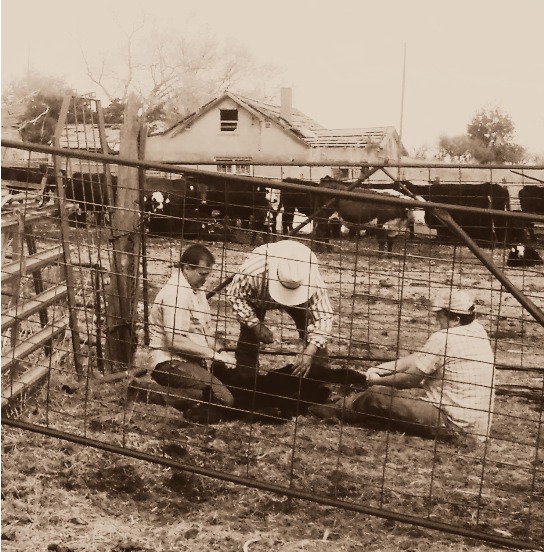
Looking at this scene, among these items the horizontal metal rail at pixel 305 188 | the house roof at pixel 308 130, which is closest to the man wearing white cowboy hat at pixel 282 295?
the horizontal metal rail at pixel 305 188

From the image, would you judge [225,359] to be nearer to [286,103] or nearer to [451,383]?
[451,383]

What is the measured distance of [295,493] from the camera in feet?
13.3

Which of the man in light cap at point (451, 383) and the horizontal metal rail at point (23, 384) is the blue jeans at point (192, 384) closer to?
the horizontal metal rail at point (23, 384)

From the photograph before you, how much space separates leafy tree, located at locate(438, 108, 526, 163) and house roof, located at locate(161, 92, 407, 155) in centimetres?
2913

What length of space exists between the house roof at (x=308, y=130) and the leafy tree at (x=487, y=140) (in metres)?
29.1

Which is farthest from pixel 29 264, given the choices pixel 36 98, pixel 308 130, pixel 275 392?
pixel 36 98

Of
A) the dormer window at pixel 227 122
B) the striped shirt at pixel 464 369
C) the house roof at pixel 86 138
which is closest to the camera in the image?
the striped shirt at pixel 464 369

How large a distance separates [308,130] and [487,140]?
3581 cm

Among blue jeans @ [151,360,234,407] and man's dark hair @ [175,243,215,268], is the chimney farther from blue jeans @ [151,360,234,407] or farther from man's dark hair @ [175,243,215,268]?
blue jeans @ [151,360,234,407]

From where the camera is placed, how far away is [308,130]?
4303cm

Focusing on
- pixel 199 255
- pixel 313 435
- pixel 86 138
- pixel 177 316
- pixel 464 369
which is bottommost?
pixel 313 435

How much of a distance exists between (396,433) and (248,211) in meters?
16.6

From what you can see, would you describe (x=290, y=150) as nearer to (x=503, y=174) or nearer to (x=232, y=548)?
(x=503, y=174)

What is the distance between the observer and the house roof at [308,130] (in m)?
39.5
